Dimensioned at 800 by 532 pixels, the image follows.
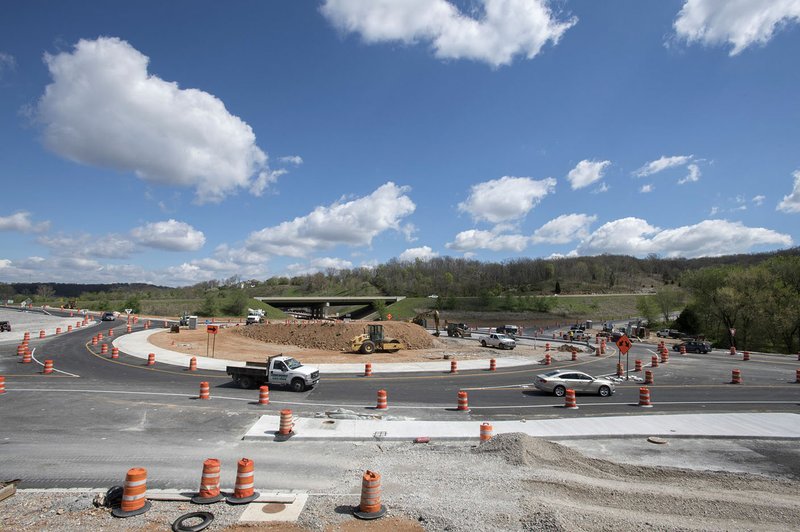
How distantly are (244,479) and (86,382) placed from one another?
19444 mm

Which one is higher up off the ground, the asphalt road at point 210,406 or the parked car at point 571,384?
the parked car at point 571,384

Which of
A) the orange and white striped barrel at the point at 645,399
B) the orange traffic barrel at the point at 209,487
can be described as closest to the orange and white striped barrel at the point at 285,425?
the orange traffic barrel at the point at 209,487

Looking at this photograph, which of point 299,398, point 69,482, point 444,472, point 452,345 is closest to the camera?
point 69,482

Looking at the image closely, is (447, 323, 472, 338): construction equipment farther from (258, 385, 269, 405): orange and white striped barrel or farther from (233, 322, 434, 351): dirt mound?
(258, 385, 269, 405): orange and white striped barrel

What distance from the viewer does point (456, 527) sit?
8258 millimetres

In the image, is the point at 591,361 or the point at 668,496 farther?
the point at 591,361

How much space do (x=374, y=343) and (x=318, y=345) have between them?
7226 mm

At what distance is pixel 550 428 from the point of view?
15625 mm

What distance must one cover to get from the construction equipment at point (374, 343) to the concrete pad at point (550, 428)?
22.6m

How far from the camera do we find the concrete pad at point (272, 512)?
336 inches

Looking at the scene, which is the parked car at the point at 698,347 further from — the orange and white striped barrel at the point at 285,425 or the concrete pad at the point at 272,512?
the concrete pad at the point at 272,512

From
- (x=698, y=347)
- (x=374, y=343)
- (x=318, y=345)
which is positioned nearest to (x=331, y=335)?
(x=318, y=345)

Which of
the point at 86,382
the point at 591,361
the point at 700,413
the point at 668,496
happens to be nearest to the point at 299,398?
the point at 86,382

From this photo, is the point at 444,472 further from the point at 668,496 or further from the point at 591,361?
the point at 591,361
